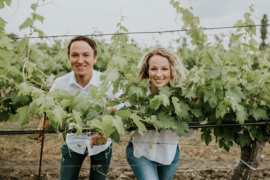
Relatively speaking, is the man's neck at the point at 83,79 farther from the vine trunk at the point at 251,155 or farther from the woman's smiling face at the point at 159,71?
the vine trunk at the point at 251,155

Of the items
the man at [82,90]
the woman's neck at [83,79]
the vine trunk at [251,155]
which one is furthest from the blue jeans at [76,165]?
the vine trunk at [251,155]

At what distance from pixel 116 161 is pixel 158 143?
2.41 m

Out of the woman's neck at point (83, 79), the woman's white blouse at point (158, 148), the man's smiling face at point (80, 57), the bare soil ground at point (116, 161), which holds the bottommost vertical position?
the bare soil ground at point (116, 161)

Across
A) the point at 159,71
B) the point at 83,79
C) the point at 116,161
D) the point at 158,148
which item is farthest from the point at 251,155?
the point at 116,161

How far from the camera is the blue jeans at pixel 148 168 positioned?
Answer: 77.0 inches

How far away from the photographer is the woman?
201 centimetres

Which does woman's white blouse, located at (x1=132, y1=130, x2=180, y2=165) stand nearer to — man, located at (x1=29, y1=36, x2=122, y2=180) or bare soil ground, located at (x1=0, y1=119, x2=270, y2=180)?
man, located at (x1=29, y1=36, x2=122, y2=180)

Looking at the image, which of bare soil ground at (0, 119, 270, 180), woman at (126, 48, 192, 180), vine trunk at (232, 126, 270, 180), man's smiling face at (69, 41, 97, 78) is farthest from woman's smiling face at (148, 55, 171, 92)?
bare soil ground at (0, 119, 270, 180)

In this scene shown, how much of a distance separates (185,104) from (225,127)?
629mm

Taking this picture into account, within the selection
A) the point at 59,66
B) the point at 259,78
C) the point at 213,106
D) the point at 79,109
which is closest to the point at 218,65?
the point at 213,106

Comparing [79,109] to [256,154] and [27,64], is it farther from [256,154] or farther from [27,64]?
[256,154]

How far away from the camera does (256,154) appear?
96.9 inches

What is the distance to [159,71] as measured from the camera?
2074 millimetres

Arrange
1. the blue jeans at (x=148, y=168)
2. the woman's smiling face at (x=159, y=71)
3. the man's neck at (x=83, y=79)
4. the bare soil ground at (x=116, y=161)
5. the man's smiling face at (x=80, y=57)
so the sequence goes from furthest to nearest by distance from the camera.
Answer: the bare soil ground at (x=116, y=161), the man's neck at (x=83, y=79), the man's smiling face at (x=80, y=57), the woman's smiling face at (x=159, y=71), the blue jeans at (x=148, y=168)
